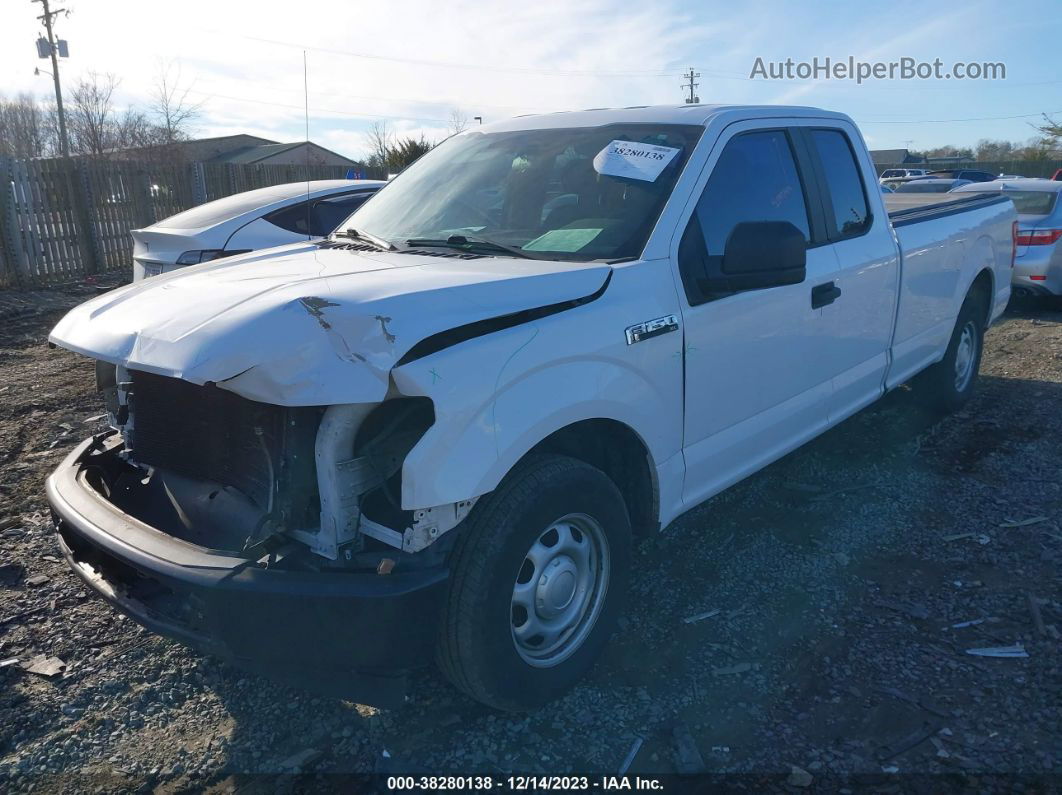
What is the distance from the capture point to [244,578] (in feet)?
7.40

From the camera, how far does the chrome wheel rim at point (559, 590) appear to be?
2686mm

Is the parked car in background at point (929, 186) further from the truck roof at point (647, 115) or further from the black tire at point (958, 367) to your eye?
the truck roof at point (647, 115)

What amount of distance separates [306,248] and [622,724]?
2455mm

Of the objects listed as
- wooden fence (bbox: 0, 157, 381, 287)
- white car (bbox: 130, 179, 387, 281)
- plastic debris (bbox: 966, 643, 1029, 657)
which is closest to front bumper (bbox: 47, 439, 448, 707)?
plastic debris (bbox: 966, 643, 1029, 657)

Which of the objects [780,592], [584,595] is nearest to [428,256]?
[584,595]

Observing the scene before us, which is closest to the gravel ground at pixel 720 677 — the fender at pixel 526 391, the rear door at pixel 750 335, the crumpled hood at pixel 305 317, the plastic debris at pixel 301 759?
the plastic debris at pixel 301 759

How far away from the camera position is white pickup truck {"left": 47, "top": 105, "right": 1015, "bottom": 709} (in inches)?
88.4

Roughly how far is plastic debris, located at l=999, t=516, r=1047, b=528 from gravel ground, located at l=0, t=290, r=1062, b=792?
0.01 metres

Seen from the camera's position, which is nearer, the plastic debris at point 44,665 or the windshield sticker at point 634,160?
the plastic debris at point 44,665

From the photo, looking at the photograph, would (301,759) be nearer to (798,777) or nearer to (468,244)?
(798,777)

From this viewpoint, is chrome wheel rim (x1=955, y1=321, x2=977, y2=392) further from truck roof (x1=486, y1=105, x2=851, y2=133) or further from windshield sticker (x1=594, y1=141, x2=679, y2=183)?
windshield sticker (x1=594, y1=141, x2=679, y2=183)

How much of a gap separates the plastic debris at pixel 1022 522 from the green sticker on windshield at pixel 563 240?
2838 mm

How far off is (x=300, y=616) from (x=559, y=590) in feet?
3.02

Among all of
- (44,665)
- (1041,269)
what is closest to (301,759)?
(44,665)
